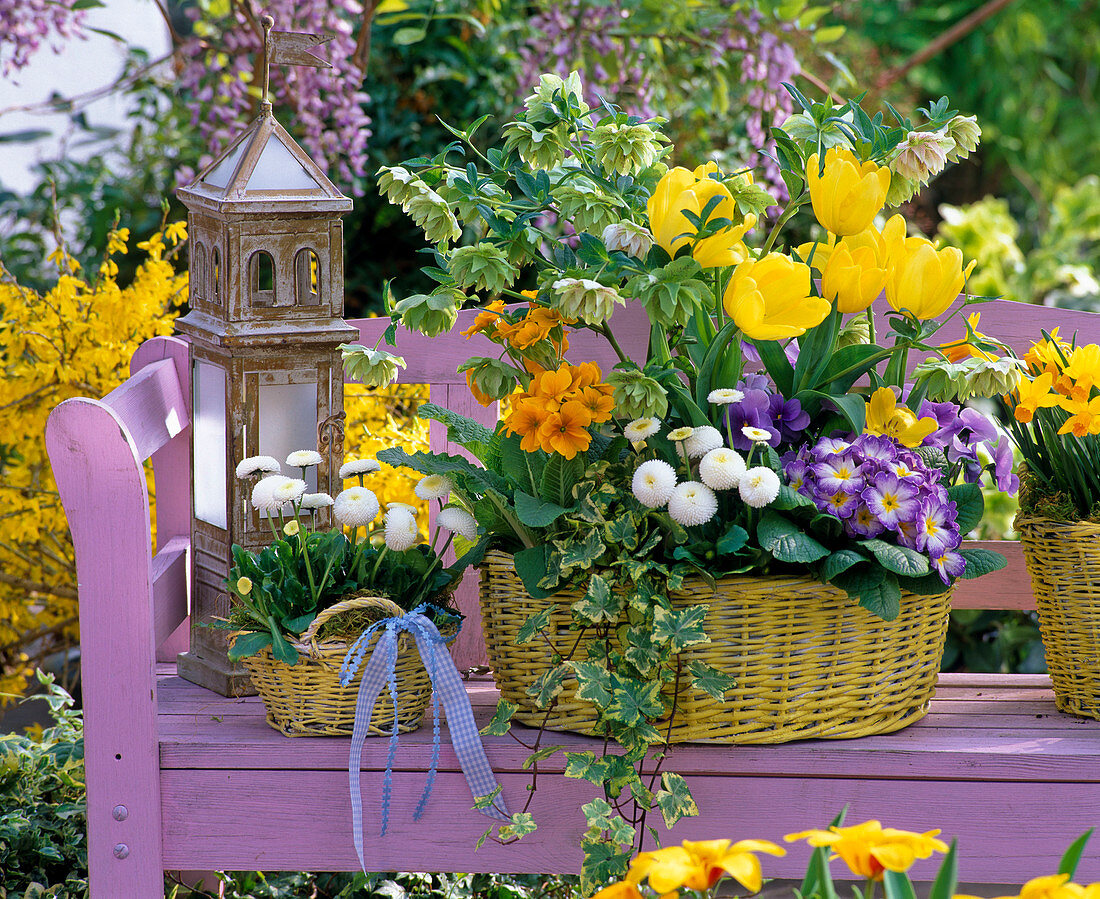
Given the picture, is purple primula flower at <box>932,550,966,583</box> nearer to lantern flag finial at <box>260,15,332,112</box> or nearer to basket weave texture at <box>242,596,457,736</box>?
basket weave texture at <box>242,596,457,736</box>

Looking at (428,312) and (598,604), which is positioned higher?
(428,312)

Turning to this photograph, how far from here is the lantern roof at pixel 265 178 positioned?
150cm

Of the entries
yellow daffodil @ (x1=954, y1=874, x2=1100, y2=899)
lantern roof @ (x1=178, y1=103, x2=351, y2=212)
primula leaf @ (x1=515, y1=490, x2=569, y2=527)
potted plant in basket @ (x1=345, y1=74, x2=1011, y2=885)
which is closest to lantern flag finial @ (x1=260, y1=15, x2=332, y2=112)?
lantern roof @ (x1=178, y1=103, x2=351, y2=212)

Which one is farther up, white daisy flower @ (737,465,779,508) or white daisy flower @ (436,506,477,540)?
white daisy flower @ (737,465,779,508)

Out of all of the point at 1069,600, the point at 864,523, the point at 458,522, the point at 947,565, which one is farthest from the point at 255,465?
the point at 1069,600

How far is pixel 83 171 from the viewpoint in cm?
334

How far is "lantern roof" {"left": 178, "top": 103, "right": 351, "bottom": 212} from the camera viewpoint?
1.50m

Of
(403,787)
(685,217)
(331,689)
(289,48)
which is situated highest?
(289,48)

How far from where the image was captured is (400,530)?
1.46 metres

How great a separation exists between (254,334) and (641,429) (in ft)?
1.88

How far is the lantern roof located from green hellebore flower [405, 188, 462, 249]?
282mm

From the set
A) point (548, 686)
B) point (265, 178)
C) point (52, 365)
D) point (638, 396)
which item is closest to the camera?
point (638, 396)

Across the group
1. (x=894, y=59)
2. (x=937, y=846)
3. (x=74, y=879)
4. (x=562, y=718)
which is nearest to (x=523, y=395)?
(x=562, y=718)

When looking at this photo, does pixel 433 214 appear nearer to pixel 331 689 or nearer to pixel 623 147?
pixel 623 147
